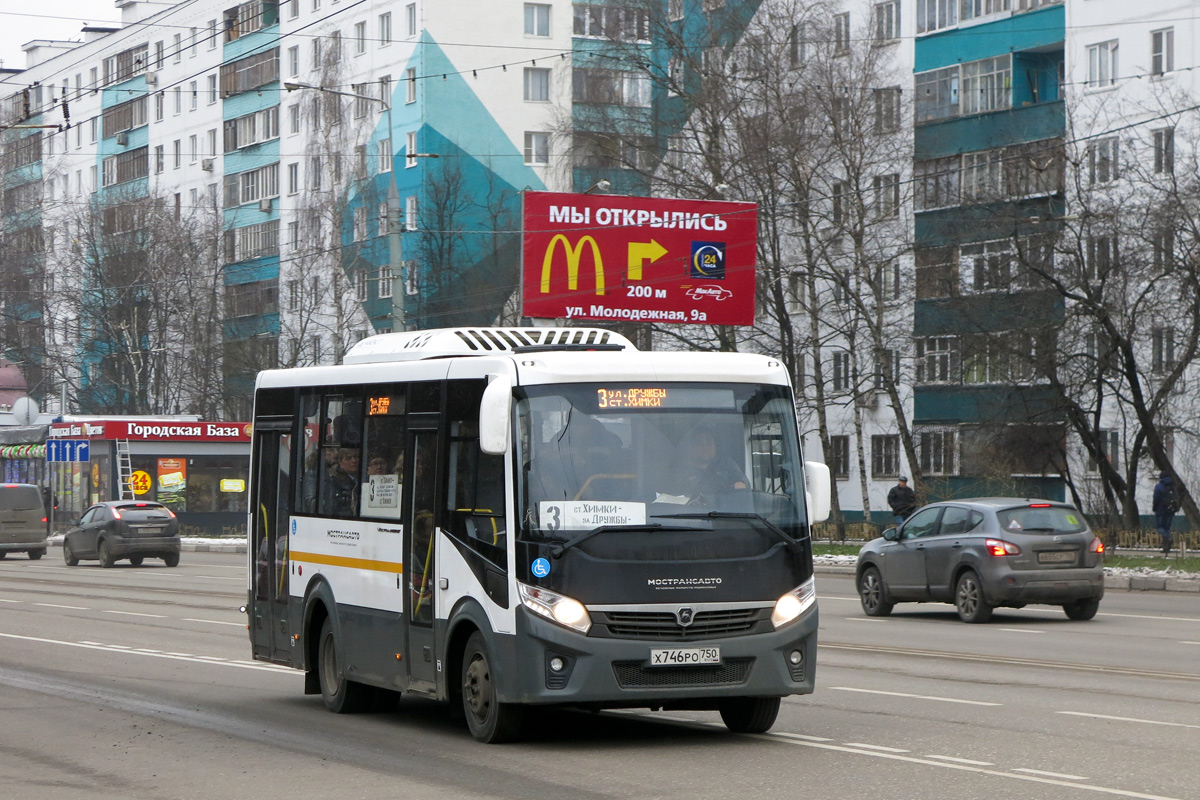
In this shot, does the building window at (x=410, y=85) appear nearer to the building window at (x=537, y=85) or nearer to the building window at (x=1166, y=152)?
the building window at (x=537, y=85)

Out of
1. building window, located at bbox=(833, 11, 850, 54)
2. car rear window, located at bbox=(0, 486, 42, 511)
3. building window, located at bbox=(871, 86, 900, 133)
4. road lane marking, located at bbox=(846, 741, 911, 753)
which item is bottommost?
road lane marking, located at bbox=(846, 741, 911, 753)

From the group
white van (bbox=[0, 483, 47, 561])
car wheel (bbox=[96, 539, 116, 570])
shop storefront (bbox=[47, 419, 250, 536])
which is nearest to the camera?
car wheel (bbox=[96, 539, 116, 570])

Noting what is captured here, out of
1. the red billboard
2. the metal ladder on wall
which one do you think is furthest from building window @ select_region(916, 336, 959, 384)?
the metal ladder on wall

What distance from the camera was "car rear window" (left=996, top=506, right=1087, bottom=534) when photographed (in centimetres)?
2161

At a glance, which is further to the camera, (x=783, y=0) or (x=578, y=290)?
(x=783, y=0)

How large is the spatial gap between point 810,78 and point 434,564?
36.4 metres

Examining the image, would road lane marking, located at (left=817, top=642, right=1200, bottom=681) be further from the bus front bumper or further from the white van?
the white van

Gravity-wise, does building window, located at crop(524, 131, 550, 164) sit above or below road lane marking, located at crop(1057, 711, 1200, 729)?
above

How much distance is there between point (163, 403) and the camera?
7981cm

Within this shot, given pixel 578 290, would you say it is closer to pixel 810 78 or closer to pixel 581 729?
pixel 810 78

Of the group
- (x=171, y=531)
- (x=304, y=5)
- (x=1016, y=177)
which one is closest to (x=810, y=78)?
(x=1016, y=177)

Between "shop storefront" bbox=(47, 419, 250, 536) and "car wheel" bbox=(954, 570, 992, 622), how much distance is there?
3750cm

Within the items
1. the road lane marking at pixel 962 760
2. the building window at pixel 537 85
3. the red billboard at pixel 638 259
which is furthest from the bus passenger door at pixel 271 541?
Result: the building window at pixel 537 85

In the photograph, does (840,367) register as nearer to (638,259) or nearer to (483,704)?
(638,259)
